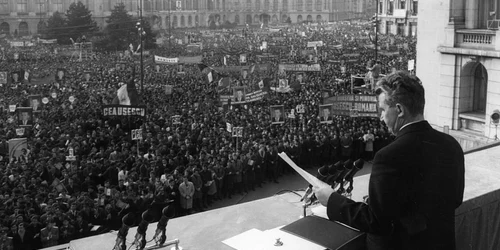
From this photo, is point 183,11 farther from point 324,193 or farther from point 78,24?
point 324,193

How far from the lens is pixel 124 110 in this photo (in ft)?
68.2

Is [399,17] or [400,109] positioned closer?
[400,109]

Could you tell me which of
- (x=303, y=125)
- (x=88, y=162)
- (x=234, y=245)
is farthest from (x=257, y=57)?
(x=234, y=245)

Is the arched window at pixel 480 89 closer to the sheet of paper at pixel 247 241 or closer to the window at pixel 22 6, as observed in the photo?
the sheet of paper at pixel 247 241

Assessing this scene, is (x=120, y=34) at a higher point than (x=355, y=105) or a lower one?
higher

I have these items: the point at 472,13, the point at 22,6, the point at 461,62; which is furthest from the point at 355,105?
the point at 22,6

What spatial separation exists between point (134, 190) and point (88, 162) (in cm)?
298

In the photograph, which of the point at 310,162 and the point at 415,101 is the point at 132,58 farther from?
the point at 415,101

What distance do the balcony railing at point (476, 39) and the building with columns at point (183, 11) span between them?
70206 millimetres

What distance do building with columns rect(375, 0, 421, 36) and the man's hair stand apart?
258 ft

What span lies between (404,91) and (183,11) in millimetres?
126056

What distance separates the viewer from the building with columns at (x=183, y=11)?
9912 centimetres

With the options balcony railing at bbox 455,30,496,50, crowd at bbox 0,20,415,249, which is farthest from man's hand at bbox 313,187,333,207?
balcony railing at bbox 455,30,496,50

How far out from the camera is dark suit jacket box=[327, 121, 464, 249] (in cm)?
276
